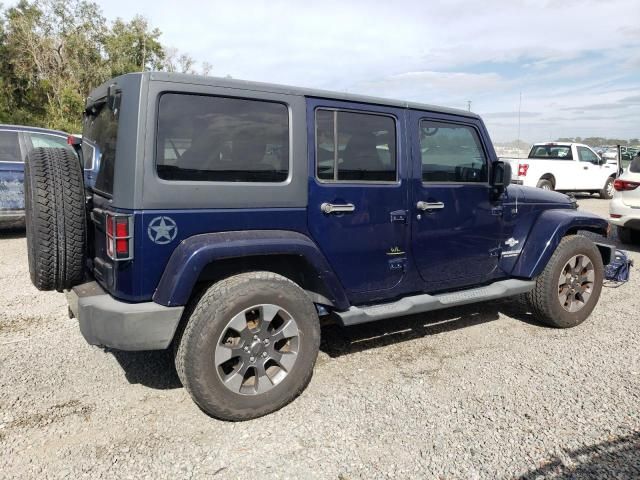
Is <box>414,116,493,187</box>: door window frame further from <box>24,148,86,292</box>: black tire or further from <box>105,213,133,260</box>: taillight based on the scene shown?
<box>24,148,86,292</box>: black tire

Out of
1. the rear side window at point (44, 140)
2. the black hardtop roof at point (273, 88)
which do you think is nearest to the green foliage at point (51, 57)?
the rear side window at point (44, 140)

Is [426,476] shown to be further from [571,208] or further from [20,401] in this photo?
[571,208]

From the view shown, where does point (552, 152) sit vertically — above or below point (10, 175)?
above

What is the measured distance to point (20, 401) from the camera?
9.98 ft

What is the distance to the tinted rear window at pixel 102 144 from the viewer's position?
9.25ft

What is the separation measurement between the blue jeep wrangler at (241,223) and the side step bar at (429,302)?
0.06 ft

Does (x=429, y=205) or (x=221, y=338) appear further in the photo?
(x=429, y=205)

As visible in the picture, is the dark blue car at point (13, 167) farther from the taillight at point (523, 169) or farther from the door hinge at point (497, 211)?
the taillight at point (523, 169)

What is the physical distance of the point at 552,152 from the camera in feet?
49.6

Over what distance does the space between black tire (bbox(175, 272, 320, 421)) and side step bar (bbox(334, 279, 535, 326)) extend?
1.27ft

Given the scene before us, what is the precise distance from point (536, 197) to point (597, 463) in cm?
250

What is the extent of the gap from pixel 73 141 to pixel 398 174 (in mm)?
2266

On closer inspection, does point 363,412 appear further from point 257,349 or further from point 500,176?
point 500,176

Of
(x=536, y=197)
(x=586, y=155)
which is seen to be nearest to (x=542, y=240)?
(x=536, y=197)
